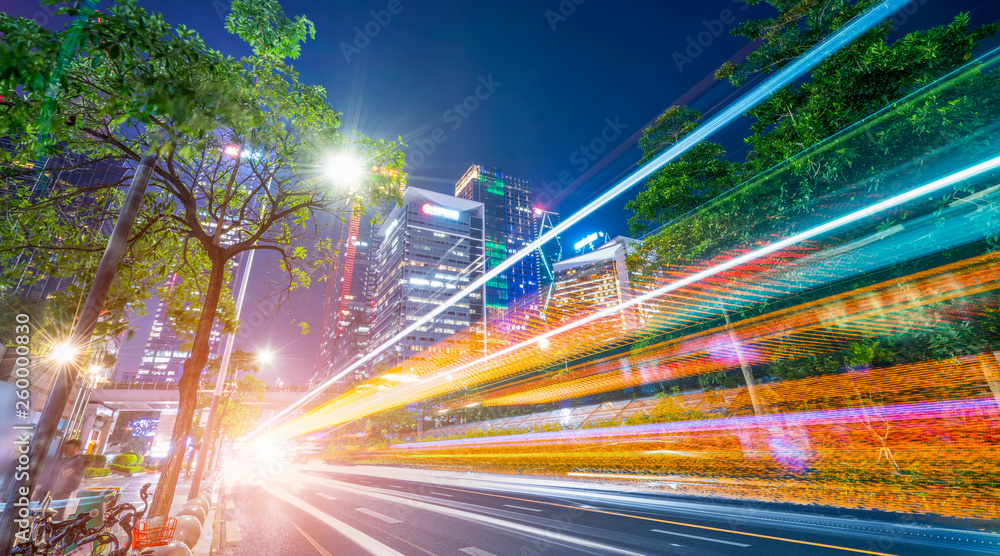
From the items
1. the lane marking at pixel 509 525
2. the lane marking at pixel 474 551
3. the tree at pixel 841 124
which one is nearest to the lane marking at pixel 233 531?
the lane marking at pixel 509 525

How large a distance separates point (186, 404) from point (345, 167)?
629cm

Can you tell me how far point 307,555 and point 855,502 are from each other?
1555 centimetres

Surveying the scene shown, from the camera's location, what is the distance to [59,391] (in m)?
4.19

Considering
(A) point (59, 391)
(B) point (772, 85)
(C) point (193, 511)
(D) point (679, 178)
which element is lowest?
(C) point (193, 511)

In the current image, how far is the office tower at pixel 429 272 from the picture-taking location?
139 metres

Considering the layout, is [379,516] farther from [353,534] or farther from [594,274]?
[594,274]

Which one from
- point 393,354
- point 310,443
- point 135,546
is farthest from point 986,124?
point 393,354

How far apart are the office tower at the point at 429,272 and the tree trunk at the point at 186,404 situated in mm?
119335

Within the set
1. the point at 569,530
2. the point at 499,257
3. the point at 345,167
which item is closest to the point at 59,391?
the point at 345,167

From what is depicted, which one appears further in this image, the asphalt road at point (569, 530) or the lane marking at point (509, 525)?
the lane marking at point (509, 525)

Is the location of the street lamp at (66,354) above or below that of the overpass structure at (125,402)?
below

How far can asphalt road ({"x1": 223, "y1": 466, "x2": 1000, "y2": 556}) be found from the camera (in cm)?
831

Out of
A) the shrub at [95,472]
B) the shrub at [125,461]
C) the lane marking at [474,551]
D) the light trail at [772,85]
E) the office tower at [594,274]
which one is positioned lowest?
the lane marking at [474,551]

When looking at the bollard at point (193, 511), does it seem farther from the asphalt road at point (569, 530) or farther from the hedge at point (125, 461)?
the hedge at point (125, 461)
